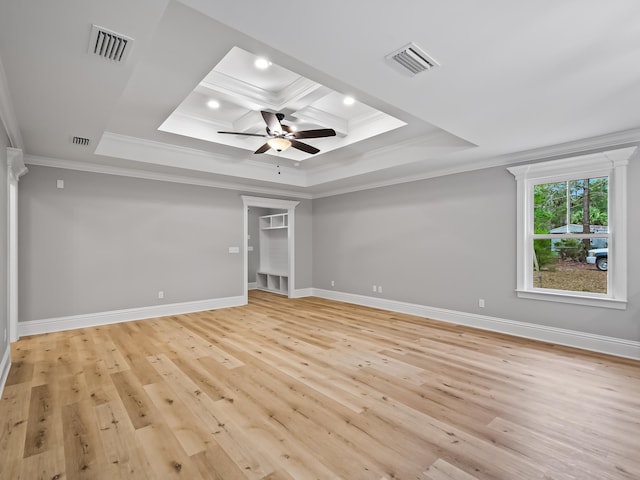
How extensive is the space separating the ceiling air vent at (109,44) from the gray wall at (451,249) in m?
4.73

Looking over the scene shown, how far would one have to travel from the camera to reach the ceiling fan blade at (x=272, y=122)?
139 inches

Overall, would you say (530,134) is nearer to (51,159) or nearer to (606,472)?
(606,472)

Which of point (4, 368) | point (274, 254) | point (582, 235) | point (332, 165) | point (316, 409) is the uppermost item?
point (332, 165)

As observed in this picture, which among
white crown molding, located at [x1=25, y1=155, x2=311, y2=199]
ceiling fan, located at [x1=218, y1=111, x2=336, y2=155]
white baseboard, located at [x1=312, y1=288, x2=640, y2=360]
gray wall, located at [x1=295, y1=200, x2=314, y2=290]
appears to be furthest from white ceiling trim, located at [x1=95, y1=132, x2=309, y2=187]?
white baseboard, located at [x1=312, y1=288, x2=640, y2=360]

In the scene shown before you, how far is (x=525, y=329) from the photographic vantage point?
14.7 feet

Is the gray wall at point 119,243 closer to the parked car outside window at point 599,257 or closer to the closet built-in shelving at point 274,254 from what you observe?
the closet built-in shelving at point 274,254

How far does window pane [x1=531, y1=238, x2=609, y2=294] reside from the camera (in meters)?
4.07

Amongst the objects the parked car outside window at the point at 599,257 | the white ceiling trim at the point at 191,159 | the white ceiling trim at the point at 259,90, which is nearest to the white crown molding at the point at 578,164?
the parked car outside window at the point at 599,257

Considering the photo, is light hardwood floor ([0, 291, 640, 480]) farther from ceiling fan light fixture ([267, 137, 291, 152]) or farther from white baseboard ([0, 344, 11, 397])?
ceiling fan light fixture ([267, 137, 291, 152])

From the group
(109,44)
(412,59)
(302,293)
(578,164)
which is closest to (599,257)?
(578,164)

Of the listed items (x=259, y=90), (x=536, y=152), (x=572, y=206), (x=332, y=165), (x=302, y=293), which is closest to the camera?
(x=259, y=90)

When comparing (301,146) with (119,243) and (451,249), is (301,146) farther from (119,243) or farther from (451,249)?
(119,243)

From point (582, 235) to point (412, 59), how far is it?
3.49 metres

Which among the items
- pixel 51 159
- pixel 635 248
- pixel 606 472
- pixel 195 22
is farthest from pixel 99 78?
pixel 635 248
